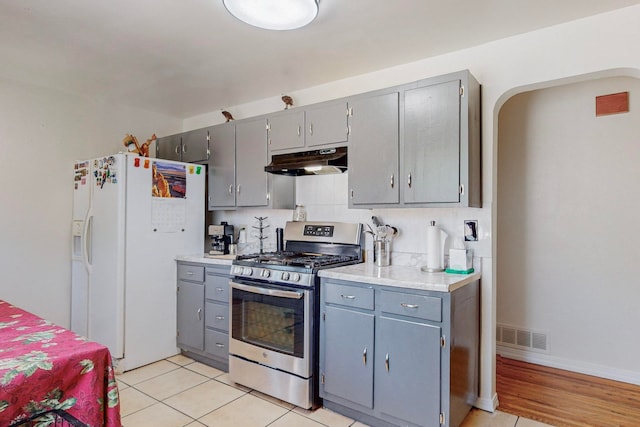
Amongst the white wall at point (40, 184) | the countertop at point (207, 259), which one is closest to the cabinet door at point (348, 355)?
the countertop at point (207, 259)

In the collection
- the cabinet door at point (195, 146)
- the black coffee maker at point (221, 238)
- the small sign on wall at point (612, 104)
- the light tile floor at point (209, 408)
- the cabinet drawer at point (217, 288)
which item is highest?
the small sign on wall at point (612, 104)

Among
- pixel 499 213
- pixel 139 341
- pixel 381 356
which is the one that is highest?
pixel 499 213

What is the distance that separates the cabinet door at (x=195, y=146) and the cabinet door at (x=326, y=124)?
1274 millimetres

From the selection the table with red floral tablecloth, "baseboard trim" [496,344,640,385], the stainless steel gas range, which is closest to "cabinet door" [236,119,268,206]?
the stainless steel gas range

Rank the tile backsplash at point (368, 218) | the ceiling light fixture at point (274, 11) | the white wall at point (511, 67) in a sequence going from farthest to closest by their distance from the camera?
the tile backsplash at point (368, 218)
the white wall at point (511, 67)
the ceiling light fixture at point (274, 11)

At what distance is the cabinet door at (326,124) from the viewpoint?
9.45 feet

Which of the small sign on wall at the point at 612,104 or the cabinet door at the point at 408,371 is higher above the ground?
the small sign on wall at the point at 612,104

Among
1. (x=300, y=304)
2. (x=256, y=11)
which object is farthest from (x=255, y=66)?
(x=300, y=304)

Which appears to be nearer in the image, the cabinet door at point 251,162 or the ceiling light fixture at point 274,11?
the ceiling light fixture at point 274,11

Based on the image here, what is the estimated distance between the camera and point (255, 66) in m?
3.00

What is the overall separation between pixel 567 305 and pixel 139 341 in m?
3.66

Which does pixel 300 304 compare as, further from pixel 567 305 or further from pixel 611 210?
pixel 611 210

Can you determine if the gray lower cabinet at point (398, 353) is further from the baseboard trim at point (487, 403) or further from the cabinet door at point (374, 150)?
the cabinet door at point (374, 150)

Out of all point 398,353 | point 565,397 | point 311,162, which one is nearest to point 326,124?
point 311,162
